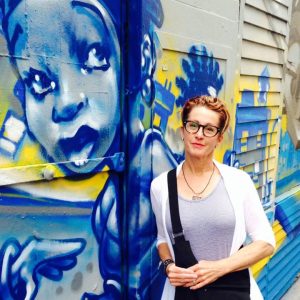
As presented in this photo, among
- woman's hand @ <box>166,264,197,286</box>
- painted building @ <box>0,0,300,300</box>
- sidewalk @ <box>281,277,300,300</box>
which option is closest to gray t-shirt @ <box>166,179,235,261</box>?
woman's hand @ <box>166,264,197,286</box>

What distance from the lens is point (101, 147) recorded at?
2.09 metres

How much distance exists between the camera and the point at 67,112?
1887mm

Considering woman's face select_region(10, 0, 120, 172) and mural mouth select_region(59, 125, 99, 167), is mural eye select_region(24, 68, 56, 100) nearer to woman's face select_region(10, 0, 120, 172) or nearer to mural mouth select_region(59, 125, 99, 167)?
woman's face select_region(10, 0, 120, 172)

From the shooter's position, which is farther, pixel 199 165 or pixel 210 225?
pixel 199 165

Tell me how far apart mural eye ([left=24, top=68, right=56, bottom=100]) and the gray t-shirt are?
2.46 ft

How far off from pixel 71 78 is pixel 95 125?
263 mm

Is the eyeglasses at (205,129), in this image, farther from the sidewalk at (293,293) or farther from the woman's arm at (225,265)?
the sidewalk at (293,293)

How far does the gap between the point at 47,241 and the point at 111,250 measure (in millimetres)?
467

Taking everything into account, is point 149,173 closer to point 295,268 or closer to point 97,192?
point 97,192

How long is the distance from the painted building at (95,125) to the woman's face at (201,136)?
15.2 inches

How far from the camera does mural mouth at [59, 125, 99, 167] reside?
1.91m

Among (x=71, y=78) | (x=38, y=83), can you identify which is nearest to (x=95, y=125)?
(x=71, y=78)

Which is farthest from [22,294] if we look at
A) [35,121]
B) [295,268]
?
[295,268]

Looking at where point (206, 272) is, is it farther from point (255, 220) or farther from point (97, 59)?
point (97, 59)
